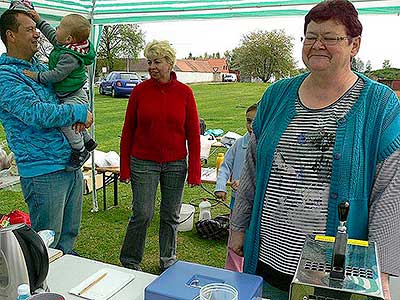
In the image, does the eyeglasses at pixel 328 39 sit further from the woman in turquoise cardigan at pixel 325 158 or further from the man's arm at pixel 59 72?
the man's arm at pixel 59 72

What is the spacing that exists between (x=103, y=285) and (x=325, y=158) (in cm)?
82

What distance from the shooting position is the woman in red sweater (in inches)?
102

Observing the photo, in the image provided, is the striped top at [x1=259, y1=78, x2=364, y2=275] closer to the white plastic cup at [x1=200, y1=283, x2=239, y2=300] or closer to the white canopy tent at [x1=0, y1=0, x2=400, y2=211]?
the white plastic cup at [x1=200, y1=283, x2=239, y2=300]

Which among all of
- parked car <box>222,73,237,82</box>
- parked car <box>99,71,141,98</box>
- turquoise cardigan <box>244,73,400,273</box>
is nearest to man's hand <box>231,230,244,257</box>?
turquoise cardigan <box>244,73,400,273</box>

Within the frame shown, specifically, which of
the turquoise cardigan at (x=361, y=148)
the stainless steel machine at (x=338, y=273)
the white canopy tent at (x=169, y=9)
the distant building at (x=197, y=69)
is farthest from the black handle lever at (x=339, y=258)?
the distant building at (x=197, y=69)

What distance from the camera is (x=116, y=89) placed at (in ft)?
54.2

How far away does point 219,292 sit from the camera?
1.01 m

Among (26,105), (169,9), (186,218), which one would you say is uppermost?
(169,9)

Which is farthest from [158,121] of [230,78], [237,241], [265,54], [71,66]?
[230,78]

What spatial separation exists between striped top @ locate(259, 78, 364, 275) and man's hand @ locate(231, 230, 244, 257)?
177mm

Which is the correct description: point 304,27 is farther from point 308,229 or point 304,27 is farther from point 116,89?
point 116,89

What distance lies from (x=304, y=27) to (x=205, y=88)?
19.5 meters

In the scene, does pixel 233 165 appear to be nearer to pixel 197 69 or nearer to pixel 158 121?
pixel 158 121

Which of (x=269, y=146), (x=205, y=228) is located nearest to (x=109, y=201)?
(x=205, y=228)
